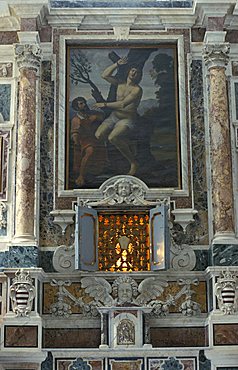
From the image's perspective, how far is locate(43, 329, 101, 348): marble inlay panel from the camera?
1978cm

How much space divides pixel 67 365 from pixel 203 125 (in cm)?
648

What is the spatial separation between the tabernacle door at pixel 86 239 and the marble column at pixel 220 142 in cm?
275

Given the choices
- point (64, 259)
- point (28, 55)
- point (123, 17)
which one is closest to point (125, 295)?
point (64, 259)

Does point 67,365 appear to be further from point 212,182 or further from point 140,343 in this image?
point 212,182

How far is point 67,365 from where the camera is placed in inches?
758

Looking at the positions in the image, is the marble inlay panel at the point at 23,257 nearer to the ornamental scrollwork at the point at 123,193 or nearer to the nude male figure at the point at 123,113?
the ornamental scrollwork at the point at 123,193

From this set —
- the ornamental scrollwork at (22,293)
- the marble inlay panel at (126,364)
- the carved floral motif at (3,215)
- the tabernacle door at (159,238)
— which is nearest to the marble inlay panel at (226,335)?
the marble inlay panel at (126,364)

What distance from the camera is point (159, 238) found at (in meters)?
20.1

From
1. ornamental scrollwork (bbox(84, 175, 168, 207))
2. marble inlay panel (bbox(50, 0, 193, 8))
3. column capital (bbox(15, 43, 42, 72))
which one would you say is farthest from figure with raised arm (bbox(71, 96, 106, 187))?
marble inlay panel (bbox(50, 0, 193, 8))

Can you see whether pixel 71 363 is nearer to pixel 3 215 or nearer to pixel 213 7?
pixel 3 215

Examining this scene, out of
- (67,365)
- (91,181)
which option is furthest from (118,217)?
(67,365)

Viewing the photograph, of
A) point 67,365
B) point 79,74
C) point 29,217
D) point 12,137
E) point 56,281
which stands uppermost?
point 79,74

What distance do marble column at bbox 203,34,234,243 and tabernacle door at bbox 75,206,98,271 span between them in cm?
275

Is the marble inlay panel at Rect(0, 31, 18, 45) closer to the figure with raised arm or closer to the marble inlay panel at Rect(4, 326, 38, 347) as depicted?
the figure with raised arm
